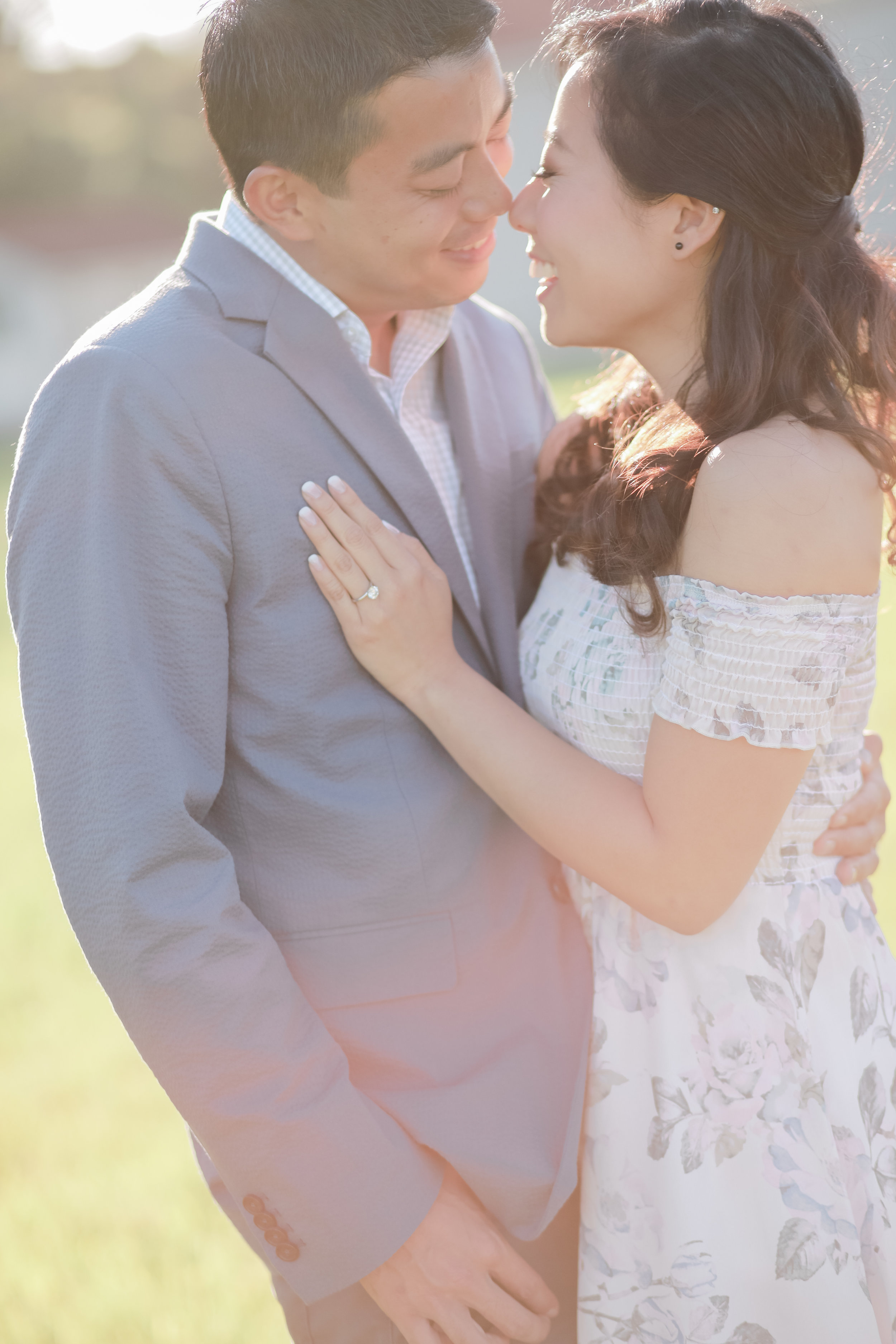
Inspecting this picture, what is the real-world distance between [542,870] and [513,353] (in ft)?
3.76

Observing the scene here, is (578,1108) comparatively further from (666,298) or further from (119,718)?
(666,298)

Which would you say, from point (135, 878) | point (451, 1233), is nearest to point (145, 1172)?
point (451, 1233)

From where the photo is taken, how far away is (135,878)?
162 centimetres

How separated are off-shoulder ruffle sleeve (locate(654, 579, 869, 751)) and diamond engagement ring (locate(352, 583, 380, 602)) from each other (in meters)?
0.47

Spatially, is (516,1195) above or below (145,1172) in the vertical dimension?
above

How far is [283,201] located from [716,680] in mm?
1089

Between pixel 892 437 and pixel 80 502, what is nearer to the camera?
pixel 80 502

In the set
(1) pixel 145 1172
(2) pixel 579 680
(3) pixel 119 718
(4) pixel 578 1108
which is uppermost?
(3) pixel 119 718

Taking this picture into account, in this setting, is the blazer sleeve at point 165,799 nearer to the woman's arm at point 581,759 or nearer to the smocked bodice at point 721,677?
the woman's arm at point 581,759

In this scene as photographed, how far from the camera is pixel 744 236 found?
1.94m

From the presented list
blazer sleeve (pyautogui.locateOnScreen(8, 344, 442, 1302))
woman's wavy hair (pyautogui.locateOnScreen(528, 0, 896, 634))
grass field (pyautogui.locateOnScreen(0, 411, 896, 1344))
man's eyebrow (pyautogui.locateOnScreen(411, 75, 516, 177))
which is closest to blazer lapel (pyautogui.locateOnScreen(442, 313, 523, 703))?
woman's wavy hair (pyautogui.locateOnScreen(528, 0, 896, 634))

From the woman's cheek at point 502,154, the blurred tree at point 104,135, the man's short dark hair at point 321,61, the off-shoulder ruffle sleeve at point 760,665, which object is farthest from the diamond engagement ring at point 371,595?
the blurred tree at point 104,135

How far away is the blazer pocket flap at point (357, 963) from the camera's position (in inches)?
72.4

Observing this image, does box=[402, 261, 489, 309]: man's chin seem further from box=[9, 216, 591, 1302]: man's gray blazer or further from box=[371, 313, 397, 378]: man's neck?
box=[9, 216, 591, 1302]: man's gray blazer
